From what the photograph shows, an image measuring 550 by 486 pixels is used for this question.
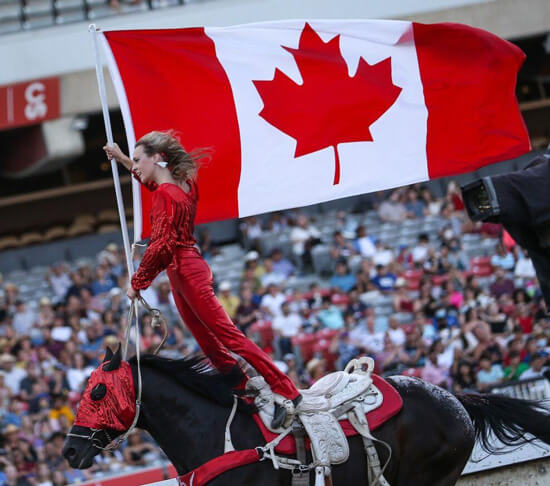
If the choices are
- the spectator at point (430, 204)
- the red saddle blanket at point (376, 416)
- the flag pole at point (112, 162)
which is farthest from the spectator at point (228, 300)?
the red saddle blanket at point (376, 416)

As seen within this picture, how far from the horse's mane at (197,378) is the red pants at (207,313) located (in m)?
0.19

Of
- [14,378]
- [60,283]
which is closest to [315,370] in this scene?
[14,378]

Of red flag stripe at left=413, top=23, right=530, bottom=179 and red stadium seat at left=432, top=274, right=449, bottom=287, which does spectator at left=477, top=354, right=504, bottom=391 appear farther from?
red flag stripe at left=413, top=23, right=530, bottom=179

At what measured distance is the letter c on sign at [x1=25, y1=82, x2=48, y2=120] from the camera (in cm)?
1780

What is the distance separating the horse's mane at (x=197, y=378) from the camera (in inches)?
209

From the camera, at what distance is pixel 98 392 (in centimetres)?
508

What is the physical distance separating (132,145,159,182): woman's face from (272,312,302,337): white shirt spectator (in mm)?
→ 7829

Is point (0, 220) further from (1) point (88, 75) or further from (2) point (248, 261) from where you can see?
(2) point (248, 261)

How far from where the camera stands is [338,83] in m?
7.02

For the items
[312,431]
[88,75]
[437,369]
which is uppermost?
[88,75]

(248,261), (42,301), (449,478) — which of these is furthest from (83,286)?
(449,478)

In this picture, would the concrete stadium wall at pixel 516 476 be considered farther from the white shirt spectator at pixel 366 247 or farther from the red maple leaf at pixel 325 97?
the white shirt spectator at pixel 366 247

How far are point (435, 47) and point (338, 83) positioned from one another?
0.78 m

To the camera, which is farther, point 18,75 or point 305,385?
point 18,75
